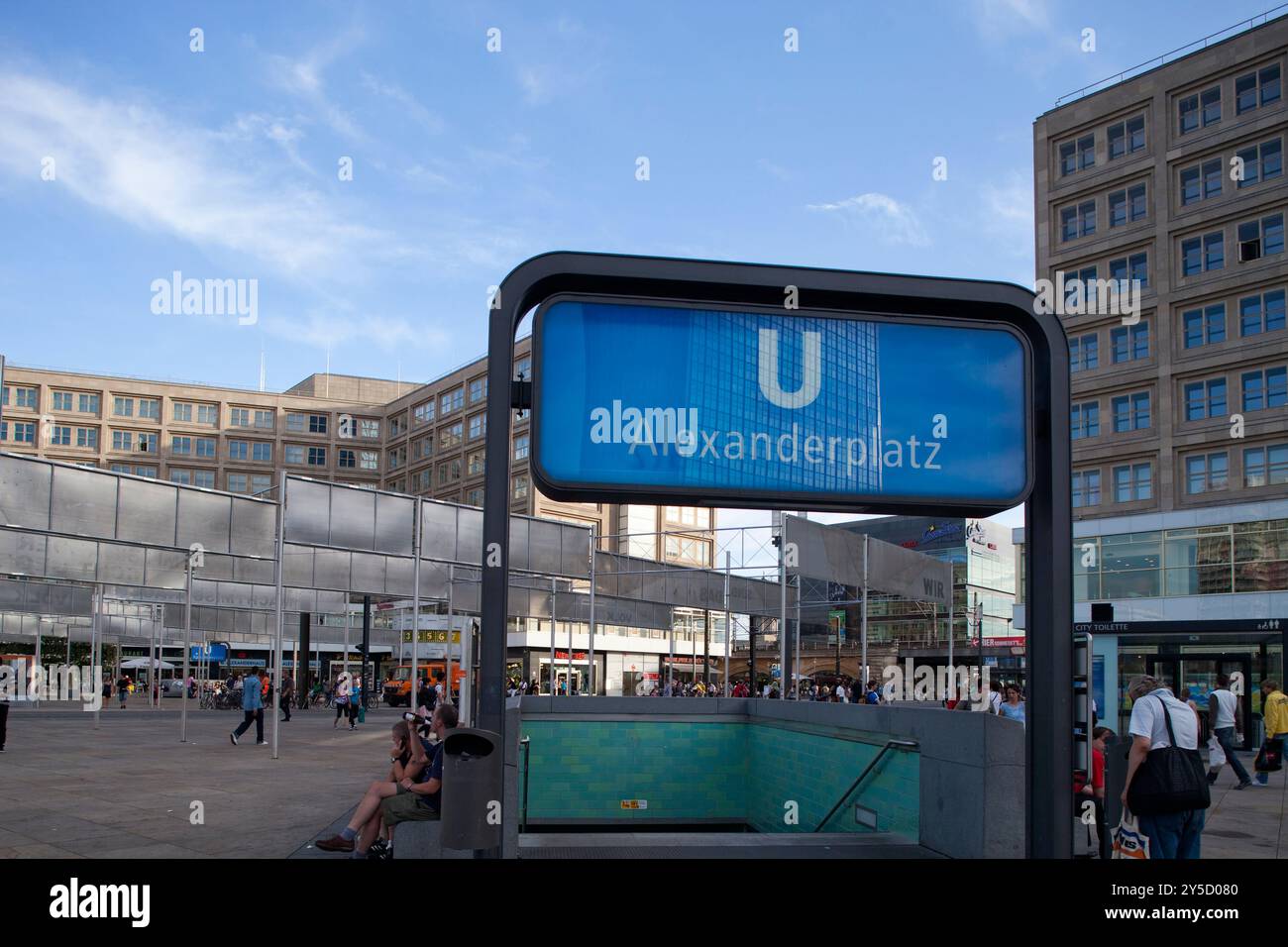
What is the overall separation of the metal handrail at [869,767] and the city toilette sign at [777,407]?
2.91m

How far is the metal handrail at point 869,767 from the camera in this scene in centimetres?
878

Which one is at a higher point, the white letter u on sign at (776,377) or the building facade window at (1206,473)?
the building facade window at (1206,473)

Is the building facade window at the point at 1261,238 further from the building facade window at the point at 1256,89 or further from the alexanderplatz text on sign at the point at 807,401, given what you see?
the alexanderplatz text on sign at the point at 807,401

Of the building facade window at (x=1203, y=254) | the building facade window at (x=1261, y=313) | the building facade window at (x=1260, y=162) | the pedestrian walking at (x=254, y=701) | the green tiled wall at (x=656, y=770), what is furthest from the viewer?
the building facade window at (x=1203, y=254)

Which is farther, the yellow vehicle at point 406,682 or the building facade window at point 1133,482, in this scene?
the yellow vehicle at point 406,682

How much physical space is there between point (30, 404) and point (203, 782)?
95.4 m

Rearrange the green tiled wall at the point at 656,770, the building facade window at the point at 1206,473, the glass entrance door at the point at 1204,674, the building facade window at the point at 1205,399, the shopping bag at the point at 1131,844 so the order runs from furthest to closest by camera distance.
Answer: the building facade window at the point at 1205,399 < the building facade window at the point at 1206,473 < the glass entrance door at the point at 1204,674 < the green tiled wall at the point at 656,770 < the shopping bag at the point at 1131,844

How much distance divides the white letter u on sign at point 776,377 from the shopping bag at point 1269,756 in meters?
15.5

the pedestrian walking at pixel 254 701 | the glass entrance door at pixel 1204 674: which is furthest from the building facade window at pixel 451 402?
A: the pedestrian walking at pixel 254 701

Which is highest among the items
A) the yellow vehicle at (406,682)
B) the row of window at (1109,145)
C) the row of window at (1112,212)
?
the row of window at (1109,145)

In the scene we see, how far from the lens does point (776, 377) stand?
6559 millimetres

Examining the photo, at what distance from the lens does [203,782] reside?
15602 mm

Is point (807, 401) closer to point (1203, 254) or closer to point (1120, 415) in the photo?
point (1203, 254)

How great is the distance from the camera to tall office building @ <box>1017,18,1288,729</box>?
119ft
